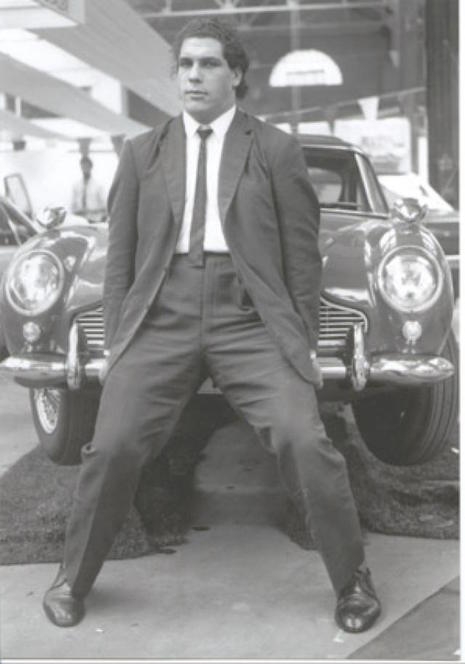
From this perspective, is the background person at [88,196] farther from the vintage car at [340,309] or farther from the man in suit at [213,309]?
the man in suit at [213,309]

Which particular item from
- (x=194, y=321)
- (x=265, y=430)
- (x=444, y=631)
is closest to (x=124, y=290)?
(x=194, y=321)

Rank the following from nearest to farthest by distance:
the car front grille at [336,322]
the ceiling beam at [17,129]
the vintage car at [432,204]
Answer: the ceiling beam at [17,129]
the car front grille at [336,322]
the vintage car at [432,204]

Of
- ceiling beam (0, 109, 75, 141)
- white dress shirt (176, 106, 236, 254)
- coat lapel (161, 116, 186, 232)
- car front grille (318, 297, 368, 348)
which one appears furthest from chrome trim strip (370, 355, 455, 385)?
ceiling beam (0, 109, 75, 141)

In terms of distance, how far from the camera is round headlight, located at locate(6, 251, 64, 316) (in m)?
3.65

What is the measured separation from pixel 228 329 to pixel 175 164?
0.46 m

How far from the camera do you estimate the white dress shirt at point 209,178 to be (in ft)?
10.1

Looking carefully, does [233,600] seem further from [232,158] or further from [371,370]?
[232,158]

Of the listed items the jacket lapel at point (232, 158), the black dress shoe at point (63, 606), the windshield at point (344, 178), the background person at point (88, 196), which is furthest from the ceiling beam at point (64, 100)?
the black dress shoe at point (63, 606)

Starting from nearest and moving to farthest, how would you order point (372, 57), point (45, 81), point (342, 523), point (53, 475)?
point (342, 523)
point (45, 81)
point (53, 475)
point (372, 57)

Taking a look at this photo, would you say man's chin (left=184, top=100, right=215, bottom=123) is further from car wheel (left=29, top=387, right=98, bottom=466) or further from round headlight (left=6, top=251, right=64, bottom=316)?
car wheel (left=29, top=387, right=98, bottom=466)

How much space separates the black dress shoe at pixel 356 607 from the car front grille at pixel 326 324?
Result: 0.78m

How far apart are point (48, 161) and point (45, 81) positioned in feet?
0.78

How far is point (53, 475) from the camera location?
4.32 metres

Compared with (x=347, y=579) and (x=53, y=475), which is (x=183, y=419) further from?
(x=347, y=579)
